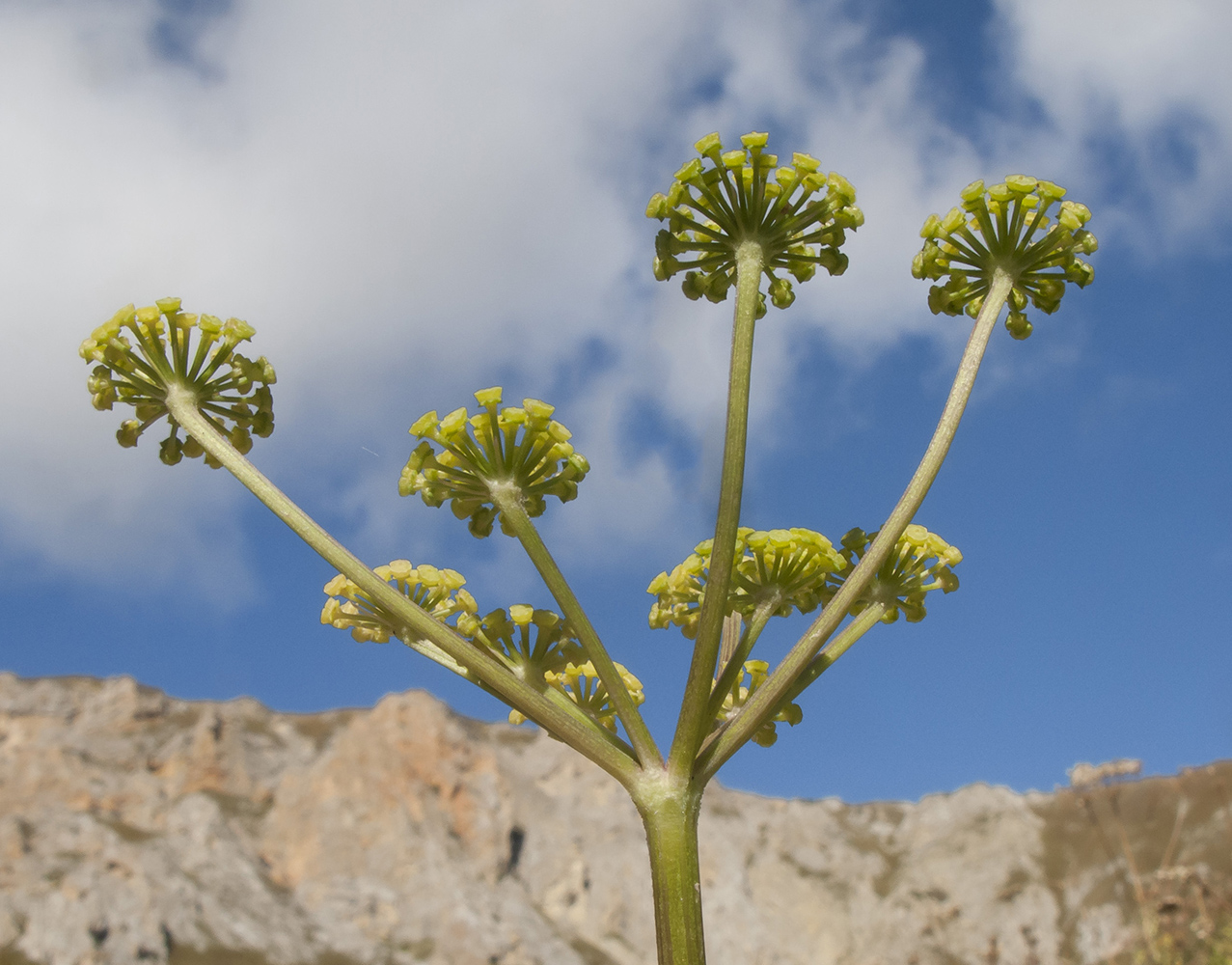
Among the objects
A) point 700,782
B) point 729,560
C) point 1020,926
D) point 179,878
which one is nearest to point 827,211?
point 729,560

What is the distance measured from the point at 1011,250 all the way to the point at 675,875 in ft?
8.35

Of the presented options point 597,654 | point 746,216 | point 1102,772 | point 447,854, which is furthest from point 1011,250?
point 447,854

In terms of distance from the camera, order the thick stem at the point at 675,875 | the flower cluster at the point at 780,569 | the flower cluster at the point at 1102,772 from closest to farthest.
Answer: the thick stem at the point at 675,875, the flower cluster at the point at 780,569, the flower cluster at the point at 1102,772

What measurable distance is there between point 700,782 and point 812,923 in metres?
192

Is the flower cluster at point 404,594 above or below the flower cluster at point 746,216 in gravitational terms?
below

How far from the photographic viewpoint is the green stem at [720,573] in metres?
3.04

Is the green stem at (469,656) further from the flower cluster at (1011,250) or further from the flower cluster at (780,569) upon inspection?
the flower cluster at (1011,250)

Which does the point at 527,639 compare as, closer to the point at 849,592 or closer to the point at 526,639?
the point at 526,639

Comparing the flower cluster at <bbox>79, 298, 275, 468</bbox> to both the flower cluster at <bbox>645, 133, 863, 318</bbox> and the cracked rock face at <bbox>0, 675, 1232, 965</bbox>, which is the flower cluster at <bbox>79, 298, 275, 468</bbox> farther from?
the cracked rock face at <bbox>0, 675, 1232, 965</bbox>

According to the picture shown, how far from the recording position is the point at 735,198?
358cm

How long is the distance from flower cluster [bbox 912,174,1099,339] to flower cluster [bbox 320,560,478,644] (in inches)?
84.5

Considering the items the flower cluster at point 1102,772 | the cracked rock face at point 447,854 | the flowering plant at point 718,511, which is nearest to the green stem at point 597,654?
the flowering plant at point 718,511

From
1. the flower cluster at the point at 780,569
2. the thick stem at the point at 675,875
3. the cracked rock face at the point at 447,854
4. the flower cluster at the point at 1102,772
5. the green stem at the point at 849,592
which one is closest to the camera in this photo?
the thick stem at the point at 675,875

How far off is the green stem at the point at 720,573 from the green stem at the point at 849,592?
13 cm
